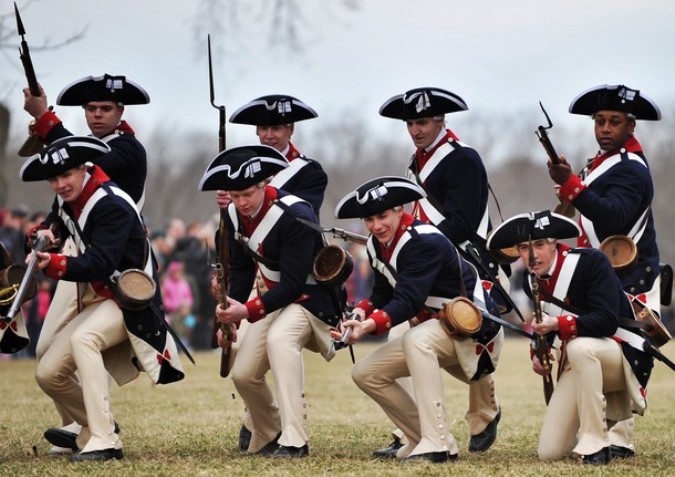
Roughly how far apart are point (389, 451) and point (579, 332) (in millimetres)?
1476

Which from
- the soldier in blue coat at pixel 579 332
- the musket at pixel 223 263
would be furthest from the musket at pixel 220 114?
the soldier in blue coat at pixel 579 332

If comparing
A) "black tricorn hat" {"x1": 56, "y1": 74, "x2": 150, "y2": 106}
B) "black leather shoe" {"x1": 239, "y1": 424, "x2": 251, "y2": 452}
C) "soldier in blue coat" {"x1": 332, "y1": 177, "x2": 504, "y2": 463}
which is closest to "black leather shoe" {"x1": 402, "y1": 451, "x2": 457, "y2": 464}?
"soldier in blue coat" {"x1": 332, "y1": 177, "x2": 504, "y2": 463}

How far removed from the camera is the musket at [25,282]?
26.9 ft

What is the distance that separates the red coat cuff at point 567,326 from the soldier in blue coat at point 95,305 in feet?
7.71

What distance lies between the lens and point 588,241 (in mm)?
9211

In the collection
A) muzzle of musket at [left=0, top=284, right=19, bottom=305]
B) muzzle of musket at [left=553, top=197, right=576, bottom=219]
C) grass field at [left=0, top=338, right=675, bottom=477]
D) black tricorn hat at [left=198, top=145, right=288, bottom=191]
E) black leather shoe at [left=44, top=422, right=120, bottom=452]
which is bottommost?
grass field at [left=0, top=338, right=675, bottom=477]

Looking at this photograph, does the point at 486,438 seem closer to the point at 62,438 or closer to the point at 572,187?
the point at 572,187

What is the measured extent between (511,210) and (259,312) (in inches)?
1952

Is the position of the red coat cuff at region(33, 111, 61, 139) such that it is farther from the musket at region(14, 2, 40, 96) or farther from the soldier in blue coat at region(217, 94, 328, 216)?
the soldier in blue coat at region(217, 94, 328, 216)

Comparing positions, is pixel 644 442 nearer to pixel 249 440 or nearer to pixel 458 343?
pixel 458 343

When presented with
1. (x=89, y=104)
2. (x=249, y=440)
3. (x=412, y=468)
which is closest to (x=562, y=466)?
(x=412, y=468)

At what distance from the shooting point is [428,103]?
30.5 ft

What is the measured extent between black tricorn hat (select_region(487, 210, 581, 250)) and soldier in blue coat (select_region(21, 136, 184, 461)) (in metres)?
2.17

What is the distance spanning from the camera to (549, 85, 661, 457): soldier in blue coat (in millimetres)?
8906
